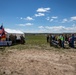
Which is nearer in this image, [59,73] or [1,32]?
[59,73]

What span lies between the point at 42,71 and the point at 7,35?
65.9 ft

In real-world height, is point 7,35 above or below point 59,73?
above

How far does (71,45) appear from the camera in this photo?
23.6 metres

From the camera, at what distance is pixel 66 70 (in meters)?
9.63

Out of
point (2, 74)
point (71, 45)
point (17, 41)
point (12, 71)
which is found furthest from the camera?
point (17, 41)

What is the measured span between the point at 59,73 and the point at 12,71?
244 cm

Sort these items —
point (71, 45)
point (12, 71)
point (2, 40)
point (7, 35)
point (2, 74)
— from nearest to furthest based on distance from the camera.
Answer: point (2, 74) → point (12, 71) → point (71, 45) → point (2, 40) → point (7, 35)

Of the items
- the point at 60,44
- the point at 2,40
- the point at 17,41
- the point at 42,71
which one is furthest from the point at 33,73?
the point at 17,41

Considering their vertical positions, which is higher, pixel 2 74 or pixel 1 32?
pixel 1 32

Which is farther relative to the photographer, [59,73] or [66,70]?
[66,70]

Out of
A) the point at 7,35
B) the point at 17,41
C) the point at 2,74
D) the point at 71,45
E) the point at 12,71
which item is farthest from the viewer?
the point at 17,41

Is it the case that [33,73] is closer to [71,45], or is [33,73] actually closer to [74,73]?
[74,73]

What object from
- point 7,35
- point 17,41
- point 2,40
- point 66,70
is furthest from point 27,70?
point 17,41

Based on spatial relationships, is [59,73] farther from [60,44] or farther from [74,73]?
[60,44]
